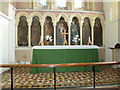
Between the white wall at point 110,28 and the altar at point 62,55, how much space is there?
3.30 m

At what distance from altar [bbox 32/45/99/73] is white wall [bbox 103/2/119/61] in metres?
3.30

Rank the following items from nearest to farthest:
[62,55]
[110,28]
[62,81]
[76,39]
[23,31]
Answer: [62,81] → [62,55] → [110,28] → [23,31] → [76,39]

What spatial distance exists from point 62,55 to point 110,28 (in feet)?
16.6

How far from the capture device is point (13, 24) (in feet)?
30.1

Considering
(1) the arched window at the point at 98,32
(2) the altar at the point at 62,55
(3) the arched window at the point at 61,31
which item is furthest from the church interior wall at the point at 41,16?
(2) the altar at the point at 62,55

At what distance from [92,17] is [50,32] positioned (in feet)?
10.5

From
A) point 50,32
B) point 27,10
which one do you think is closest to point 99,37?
point 50,32

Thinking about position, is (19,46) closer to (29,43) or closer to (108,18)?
(29,43)

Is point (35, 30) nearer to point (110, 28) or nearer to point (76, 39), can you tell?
point (76, 39)


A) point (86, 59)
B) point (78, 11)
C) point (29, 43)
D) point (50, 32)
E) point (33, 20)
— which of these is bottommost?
point (86, 59)

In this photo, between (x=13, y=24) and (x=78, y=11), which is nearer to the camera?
(x=13, y=24)

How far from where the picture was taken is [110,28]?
A: 9.66 m

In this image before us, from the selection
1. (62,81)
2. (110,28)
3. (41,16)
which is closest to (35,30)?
(41,16)

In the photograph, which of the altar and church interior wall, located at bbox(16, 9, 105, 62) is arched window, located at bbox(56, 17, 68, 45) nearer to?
church interior wall, located at bbox(16, 9, 105, 62)
